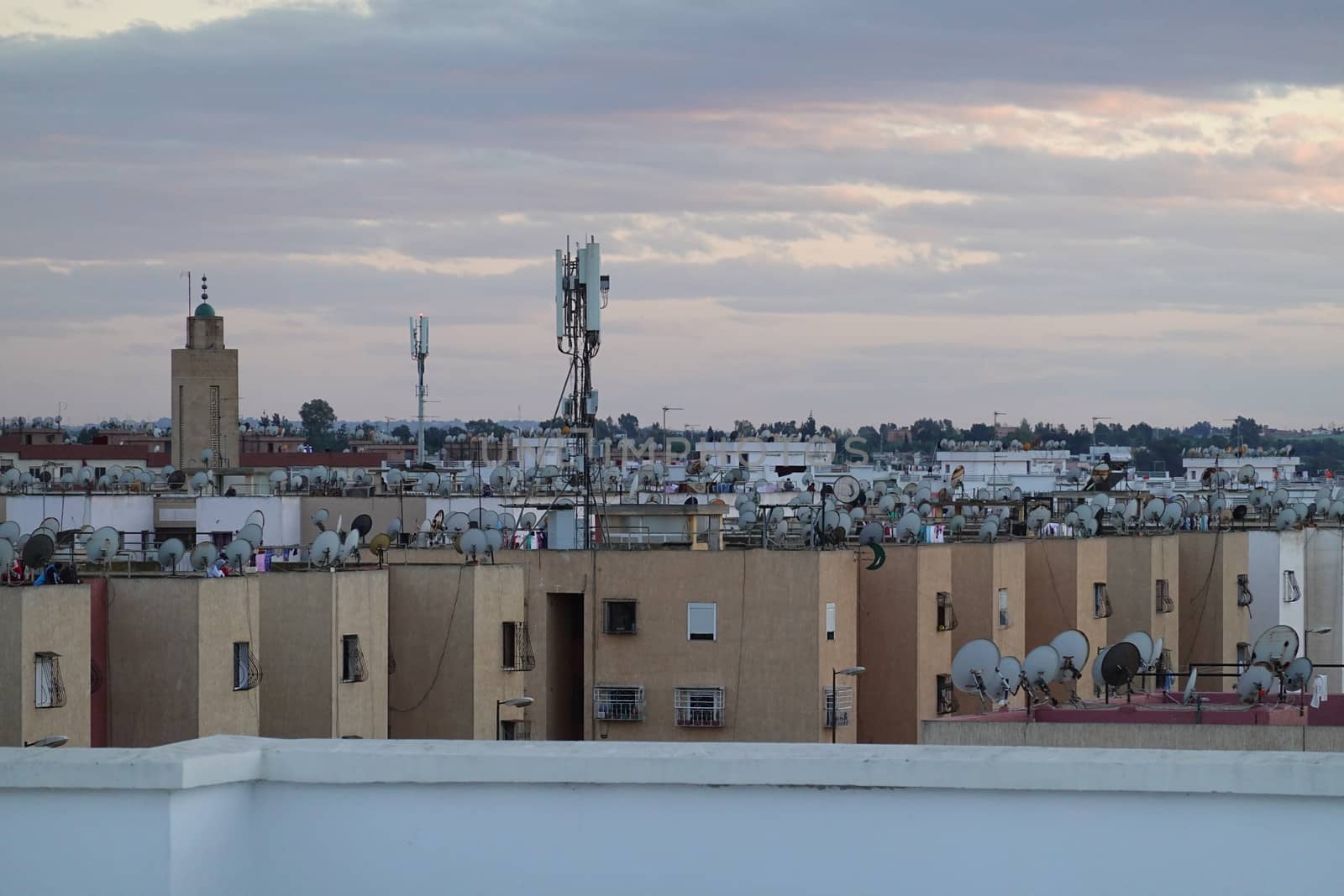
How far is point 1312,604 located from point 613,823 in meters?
42.8

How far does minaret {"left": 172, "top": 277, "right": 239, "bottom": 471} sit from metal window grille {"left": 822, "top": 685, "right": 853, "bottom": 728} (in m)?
37.0

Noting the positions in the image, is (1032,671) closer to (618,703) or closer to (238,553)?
(238,553)

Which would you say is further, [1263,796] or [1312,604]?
[1312,604]

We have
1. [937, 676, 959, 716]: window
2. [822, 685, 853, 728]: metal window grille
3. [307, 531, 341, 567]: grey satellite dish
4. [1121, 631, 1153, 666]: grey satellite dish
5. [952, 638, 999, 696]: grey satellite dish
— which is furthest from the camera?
[937, 676, 959, 716]: window

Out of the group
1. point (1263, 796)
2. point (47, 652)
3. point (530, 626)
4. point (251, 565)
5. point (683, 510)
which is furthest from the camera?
point (683, 510)

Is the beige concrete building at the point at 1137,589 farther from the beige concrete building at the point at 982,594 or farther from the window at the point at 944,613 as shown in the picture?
the window at the point at 944,613

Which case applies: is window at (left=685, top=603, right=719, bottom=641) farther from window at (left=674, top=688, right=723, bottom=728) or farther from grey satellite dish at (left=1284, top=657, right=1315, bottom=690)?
grey satellite dish at (left=1284, top=657, right=1315, bottom=690)

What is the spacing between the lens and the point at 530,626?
3033cm

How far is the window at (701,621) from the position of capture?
97.3 feet

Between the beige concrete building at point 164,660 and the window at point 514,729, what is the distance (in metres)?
6.74

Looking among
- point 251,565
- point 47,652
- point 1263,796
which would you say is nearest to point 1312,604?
point 251,565

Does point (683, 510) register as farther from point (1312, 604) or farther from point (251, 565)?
point (1312, 604)

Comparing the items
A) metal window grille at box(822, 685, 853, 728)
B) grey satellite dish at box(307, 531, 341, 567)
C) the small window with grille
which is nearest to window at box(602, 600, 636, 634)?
metal window grille at box(822, 685, 853, 728)

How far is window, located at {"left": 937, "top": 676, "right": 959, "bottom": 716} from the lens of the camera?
31.4 m
